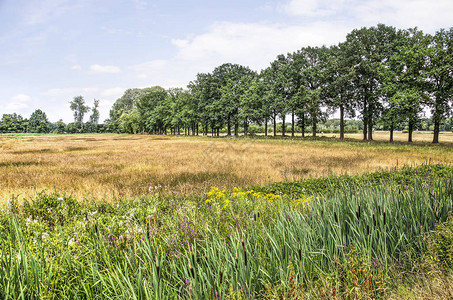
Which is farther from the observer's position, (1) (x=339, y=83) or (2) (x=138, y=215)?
(1) (x=339, y=83)

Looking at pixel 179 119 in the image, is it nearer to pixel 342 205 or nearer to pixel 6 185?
pixel 6 185

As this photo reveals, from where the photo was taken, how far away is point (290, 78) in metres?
47.8

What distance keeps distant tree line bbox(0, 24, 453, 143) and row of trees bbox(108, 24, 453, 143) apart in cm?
10

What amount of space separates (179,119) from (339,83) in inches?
2100

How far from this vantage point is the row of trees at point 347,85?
30.4 m

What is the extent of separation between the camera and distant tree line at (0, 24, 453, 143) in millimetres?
30453

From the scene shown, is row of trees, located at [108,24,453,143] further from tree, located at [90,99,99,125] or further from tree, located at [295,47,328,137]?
tree, located at [90,99,99,125]

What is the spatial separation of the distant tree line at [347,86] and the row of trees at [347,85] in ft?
0.33

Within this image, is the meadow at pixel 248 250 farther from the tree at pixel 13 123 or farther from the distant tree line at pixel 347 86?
the tree at pixel 13 123

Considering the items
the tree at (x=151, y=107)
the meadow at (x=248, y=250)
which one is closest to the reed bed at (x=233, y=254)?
the meadow at (x=248, y=250)

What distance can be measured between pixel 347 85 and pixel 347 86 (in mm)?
176

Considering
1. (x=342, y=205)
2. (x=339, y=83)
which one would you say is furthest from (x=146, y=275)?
(x=339, y=83)

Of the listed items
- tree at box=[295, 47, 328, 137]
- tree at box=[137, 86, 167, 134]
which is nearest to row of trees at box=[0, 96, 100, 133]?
tree at box=[137, 86, 167, 134]

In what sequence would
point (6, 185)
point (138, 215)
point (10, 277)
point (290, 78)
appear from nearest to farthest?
point (10, 277)
point (138, 215)
point (6, 185)
point (290, 78)
